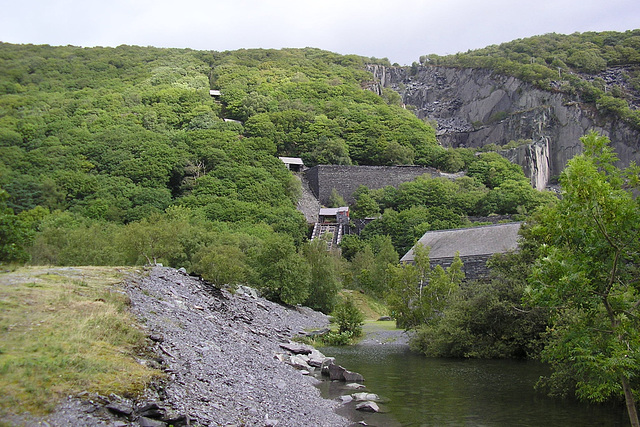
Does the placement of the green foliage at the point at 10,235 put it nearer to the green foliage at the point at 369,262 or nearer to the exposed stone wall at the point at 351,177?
the green foliage at the point at 369,262

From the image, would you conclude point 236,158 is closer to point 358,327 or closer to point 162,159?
point 162,159

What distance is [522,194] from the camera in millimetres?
63875

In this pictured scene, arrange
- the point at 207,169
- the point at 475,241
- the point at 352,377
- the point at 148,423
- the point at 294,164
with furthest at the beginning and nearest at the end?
the point at 294,164
the point at 207,169
the point at 475,241
the point at 352,377
the point at 148,423

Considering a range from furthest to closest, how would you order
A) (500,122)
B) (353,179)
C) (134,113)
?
(500,122) < (134,113) < (353,179)

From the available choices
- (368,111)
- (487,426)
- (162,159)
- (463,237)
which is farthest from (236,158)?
(487,426)

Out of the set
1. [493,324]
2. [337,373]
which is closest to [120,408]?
[337,373]

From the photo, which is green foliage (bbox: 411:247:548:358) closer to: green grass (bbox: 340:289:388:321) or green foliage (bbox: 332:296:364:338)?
green foliage (bbox: 332:296:364:338)

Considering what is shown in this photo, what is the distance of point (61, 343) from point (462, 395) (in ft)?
38.2

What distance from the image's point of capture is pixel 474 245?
1400 inches

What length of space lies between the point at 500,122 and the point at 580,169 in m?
111

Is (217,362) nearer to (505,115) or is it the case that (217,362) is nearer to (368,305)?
(368,305)

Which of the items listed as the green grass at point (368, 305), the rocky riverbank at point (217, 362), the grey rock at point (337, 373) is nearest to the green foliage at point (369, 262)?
the green grass at point (368, 305)

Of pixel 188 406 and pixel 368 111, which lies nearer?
pixel 188 406

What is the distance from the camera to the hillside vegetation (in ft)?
330
